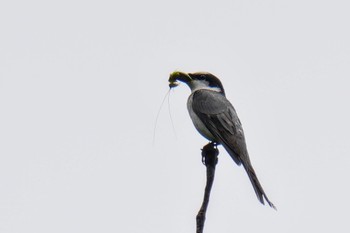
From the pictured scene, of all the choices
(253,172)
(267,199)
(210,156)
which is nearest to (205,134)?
(253,172)

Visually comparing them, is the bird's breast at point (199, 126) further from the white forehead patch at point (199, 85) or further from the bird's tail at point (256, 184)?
the bird's tail at point (256, 184)

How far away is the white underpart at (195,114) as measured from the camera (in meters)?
8.79

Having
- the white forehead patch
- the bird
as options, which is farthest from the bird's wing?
the white forehead patch

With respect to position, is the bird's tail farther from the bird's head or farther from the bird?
the bird's head

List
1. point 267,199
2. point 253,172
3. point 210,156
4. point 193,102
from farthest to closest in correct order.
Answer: point 193,102 → point 253,172 → point 267,199 → point 210,156

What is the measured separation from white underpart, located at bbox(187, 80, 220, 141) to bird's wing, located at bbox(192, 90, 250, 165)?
0.05 metres

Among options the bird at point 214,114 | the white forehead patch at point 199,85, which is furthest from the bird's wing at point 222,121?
the white forehead patch at point 199,85

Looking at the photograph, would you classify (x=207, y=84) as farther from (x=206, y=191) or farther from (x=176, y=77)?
(x=206, y=191)

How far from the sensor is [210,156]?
4.34 metres

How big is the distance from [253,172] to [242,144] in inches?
38.3

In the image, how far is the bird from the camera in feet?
26.7

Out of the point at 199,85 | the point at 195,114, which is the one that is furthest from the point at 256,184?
the point at 199,85

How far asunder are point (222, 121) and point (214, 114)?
191mm

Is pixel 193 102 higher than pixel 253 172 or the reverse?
higher
